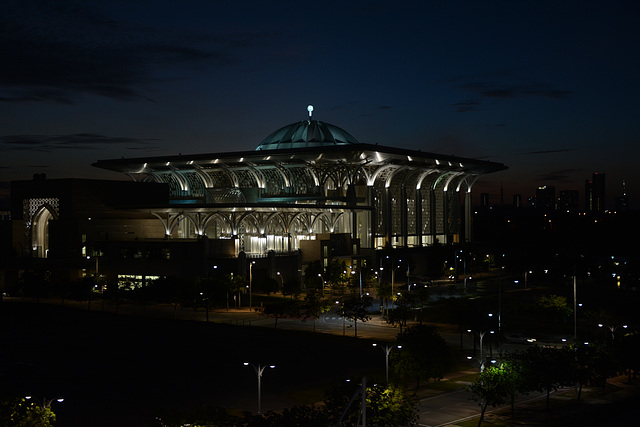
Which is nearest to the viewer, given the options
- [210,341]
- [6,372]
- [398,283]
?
[6,372]

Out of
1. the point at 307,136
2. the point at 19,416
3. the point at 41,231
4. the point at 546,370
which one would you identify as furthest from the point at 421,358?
the point at 307,136

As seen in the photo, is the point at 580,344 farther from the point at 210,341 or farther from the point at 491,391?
the point at 210,341

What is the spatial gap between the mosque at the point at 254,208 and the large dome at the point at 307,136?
0.23 meters

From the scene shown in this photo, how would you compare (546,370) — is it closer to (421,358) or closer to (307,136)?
(421,358)

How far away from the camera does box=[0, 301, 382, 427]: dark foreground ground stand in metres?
34.9

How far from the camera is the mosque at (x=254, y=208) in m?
90.5

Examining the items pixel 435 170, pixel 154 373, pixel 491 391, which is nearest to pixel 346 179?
pixel 435 170

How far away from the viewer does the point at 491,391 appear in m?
32.4

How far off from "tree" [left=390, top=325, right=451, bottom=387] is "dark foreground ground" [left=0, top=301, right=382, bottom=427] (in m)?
3.97

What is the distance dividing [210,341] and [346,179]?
6095cm

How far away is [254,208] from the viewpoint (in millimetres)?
95875

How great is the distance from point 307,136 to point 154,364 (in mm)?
86476

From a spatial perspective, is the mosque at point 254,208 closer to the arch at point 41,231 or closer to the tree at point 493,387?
the arch at point 41,231

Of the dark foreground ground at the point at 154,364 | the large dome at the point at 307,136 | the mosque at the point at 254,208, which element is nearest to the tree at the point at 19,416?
the dark foreground ground at the point at 154,364
